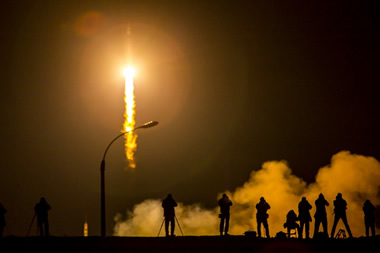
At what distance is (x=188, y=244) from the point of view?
44562 millimetres

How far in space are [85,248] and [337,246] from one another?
13491 mm

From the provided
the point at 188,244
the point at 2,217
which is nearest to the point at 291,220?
the point at 188,244

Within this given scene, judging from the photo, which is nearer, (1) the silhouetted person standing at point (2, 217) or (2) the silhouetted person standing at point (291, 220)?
(1) the silhouetted person standing at point (2, 217)

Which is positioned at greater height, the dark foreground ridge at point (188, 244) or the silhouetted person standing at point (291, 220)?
the silhouetted person standing at point (291, 220)

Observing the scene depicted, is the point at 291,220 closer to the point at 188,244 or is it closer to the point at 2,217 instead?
the point at 188,244

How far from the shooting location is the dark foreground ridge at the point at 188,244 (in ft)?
141

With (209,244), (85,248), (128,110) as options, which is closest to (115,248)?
(85,248)

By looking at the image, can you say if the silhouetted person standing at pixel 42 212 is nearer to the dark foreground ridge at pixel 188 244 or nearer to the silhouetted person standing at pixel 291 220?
the dark foreground ridge at pixel 188 244

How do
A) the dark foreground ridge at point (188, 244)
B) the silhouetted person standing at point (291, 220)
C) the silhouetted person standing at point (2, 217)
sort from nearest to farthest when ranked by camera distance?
the dark foreground ridge at point (188, 244), the silhouetted person standing at point (2, 217), the silhouetted person standing at point (291, 220)

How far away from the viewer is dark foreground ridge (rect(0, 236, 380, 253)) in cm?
4284

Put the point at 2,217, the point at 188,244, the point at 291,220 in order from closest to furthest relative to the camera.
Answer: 1. the point at 188,244
2. the point at 2,217
3. the point at 291,220

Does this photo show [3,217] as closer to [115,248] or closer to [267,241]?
[115,248]

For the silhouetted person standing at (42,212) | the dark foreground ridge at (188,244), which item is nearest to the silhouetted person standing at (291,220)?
the dark foreground ridge at (188,244)

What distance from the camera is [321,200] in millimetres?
47781
